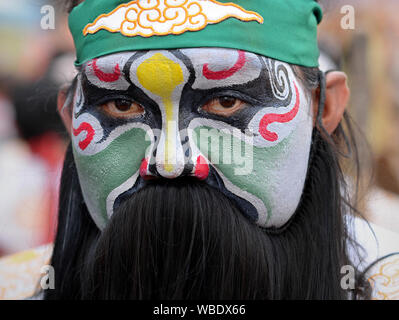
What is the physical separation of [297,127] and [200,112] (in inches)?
9.6

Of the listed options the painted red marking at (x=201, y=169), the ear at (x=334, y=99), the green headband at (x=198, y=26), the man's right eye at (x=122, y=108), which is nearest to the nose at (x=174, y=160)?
the painted red marking at (x=201, y=169)

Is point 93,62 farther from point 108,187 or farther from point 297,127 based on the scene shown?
point 297,127

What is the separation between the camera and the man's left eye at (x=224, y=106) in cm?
135

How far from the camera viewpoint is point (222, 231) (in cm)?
129

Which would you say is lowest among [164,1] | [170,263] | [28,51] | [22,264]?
[170,263]

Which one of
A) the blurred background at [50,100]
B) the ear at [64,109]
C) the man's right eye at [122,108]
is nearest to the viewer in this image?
the man's right eye at [122,108]

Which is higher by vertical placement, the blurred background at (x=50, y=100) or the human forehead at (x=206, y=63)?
the blurred background at (x=50, y=100)

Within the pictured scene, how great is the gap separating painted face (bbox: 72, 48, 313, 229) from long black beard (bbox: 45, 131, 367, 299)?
50 millimetres

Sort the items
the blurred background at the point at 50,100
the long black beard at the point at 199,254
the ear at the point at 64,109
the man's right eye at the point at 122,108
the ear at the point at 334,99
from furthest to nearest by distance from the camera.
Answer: the blurred background at the point at 50,100
the ear at the point at 64,109
the ear at the point at 334,99
the man's right eye at the point at 122,108
the long black beard at the point at 199,254

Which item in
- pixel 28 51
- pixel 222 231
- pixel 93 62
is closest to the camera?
pixel 222 231

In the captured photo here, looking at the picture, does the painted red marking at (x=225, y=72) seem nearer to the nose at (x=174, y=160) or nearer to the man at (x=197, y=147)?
the man at (x=197, y=147)

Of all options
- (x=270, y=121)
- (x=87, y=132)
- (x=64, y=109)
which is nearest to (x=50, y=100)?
(x=64, y=109)

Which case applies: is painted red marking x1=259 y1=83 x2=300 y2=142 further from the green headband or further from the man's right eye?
the man's right eye
